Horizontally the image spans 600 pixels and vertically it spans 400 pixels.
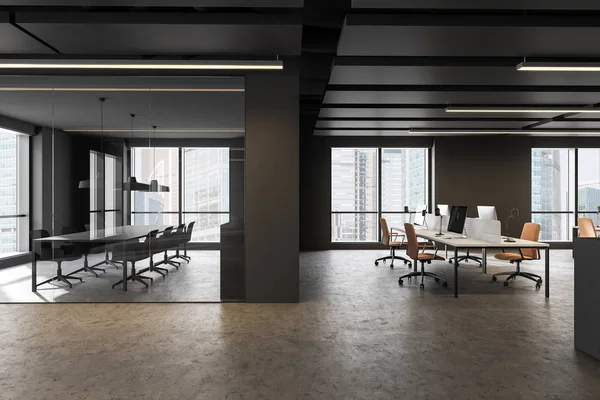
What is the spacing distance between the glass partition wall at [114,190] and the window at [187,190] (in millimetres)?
13

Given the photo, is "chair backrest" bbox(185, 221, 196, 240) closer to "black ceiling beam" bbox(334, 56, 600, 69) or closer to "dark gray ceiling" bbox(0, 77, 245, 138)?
"dark gray ceiling" bbox(0, 77, 245, 138)

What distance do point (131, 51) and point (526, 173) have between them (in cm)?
1025

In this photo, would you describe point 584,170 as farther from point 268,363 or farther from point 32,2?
point 32,2

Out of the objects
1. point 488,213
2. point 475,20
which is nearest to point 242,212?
point 475,20

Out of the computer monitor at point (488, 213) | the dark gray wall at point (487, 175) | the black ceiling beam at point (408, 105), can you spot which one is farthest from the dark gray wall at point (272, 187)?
the dark gray wall at point (487, 175)

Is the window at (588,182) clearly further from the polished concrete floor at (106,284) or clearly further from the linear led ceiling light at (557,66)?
the polished concrete floor at (106,284)

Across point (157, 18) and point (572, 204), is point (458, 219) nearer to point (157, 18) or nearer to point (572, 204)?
point (157, 18)

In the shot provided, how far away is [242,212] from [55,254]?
2.48m

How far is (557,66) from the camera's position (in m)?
4.85

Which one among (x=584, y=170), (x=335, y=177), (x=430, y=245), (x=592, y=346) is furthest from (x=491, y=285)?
(x=584, y=170)

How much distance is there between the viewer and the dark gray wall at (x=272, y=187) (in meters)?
5.29

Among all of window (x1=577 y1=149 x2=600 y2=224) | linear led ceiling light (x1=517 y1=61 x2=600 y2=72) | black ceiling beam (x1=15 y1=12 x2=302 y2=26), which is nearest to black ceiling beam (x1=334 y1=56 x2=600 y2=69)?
linear led ceiling light (x1=517 y1=61 x2=600 y2=72)

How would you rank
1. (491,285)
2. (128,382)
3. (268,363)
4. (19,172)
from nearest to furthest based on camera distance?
(128,382)
(268,363)
(19,172)
(491,285)

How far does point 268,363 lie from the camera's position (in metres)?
3.36
